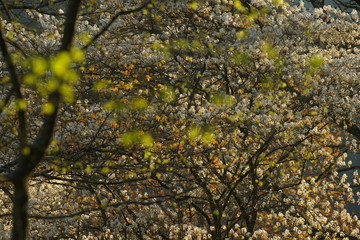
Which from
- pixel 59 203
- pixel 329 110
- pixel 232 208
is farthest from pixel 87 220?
pixel 329 110

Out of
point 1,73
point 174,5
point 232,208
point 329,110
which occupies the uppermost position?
point 174,5

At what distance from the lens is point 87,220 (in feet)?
46.8

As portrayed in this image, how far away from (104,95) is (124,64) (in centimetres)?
190

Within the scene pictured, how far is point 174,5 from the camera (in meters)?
11.4

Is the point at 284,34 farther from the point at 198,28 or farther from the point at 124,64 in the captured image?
the point at 124,64

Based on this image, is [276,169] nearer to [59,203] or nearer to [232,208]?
[232,208]

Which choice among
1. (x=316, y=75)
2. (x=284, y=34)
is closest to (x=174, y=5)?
(x=284, y=34)

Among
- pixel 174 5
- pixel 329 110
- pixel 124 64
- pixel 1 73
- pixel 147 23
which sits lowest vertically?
pixel 329 110

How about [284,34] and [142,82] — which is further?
[284,34]

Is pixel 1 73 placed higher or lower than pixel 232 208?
higher

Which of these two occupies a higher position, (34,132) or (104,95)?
(104,95)

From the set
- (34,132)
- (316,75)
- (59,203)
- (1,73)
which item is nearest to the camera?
(34,132)

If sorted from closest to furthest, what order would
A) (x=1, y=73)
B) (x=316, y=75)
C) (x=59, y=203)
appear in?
1. (x=1, y=73)
2. (x=316, y=75)
3. (x=59, y=203)

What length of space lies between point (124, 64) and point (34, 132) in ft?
10.7
